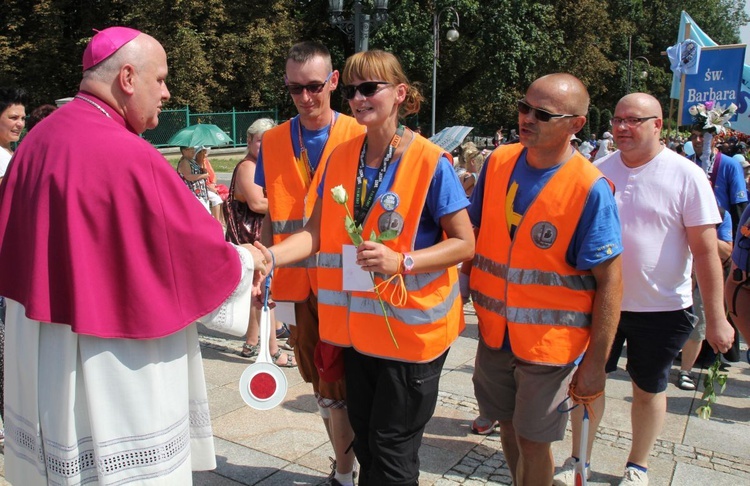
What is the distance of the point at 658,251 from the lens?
11.7ft

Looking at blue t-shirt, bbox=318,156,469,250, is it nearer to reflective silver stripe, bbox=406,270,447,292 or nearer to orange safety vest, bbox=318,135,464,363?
orange safety vest, bbox=318,135,464,363

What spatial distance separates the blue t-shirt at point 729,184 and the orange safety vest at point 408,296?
13.4ft

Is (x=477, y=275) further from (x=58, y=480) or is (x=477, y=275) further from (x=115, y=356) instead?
(x=58, y=480)

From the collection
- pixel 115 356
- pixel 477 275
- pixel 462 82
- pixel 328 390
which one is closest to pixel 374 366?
pixel 328 390

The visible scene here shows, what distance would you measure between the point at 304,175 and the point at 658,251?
6.21 ft

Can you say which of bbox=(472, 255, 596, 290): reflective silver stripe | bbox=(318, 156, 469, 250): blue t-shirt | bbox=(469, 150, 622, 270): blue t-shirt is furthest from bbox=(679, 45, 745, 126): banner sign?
bbox=(318, 156, 469, 250): blue t-shirt

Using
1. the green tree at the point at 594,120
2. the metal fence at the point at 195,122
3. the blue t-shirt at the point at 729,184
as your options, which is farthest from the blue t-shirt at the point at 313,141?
the green tree at the point at 594,120

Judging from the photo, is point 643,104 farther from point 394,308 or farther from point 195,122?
point 195,122

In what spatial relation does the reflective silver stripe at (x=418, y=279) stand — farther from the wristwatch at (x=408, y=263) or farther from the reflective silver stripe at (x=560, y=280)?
the reflective silver stripe at (x=560, y=280)

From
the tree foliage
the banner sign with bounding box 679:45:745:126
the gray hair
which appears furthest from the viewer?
the tree foliage

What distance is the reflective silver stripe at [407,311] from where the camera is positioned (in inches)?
111

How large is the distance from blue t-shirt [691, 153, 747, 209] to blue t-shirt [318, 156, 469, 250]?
4.12 meters

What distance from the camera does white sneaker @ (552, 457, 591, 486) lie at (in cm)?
377

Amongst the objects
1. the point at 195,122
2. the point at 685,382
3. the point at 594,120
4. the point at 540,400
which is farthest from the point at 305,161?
the point at 594,120
